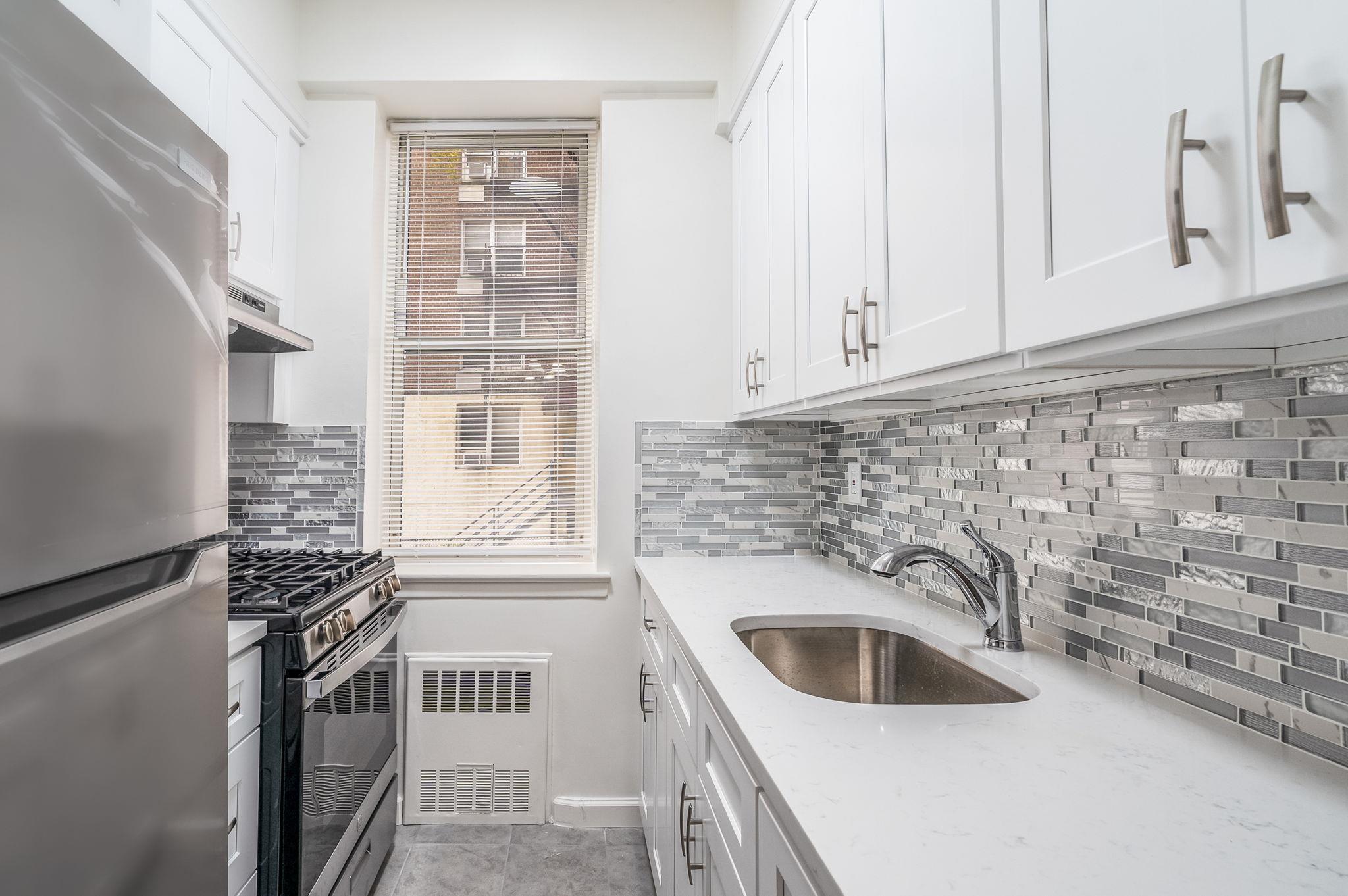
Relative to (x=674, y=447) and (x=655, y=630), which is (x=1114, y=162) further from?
(x=674, y=447)

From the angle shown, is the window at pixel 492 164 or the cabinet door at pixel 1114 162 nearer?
the cabinet door at pixel 1114 162

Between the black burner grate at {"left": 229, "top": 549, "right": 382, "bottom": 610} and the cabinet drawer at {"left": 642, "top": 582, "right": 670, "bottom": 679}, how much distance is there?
87cm

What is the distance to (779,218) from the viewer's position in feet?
5.97

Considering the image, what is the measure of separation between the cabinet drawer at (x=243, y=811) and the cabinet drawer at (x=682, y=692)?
91 cm

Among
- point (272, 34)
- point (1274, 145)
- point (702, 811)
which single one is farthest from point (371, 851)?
point (272, 34)

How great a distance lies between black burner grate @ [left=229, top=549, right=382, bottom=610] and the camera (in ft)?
5.13

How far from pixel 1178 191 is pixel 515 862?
2.38 meters

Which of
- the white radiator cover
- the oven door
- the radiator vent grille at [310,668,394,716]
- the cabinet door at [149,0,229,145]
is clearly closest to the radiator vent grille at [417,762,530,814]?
the white radiator cover

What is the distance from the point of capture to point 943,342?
3.24 feet

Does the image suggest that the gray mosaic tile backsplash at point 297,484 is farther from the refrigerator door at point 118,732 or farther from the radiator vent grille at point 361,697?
the refrigerator door at point 118,732

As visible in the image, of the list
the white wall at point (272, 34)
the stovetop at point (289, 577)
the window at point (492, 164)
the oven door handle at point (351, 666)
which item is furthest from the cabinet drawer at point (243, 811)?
the window at point (492, 164)

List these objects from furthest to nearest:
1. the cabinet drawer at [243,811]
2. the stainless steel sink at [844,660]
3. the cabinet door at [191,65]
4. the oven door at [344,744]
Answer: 1. the cabinet door at [191,65]
2. the oven door at [344,744]
3. the stainless steel sink at [844,660]
4. the cabinet drawer at [243,811]

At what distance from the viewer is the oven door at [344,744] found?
1.52m

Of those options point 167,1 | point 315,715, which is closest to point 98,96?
point 315,715
